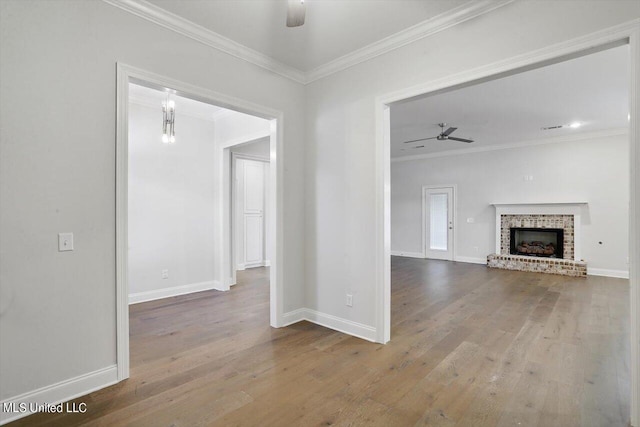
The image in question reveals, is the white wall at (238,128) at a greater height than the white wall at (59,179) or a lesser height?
greater

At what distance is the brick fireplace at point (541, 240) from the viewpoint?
261 inches

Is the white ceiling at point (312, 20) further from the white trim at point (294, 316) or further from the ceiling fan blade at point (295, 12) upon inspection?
the white trim at point (294, 316)

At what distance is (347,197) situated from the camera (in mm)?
3314

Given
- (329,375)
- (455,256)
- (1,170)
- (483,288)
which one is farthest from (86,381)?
(455,256)

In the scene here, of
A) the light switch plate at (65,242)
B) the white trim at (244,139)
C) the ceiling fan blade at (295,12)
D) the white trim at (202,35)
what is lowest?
the light switch plate at (65,242)

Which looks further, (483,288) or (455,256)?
(455,256)

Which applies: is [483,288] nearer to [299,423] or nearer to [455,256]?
[455,256]

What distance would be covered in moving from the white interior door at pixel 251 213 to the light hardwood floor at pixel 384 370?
284 cm

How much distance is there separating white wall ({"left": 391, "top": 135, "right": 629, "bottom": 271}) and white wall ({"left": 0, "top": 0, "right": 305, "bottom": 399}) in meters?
7.68

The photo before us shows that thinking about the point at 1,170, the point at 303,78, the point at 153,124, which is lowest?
the point at 1,170

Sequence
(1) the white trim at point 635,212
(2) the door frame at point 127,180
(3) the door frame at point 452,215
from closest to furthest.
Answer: (1) the white trim at point 635,212
(2) the door frame at point 127,180
(3) the door frame at point 452,215

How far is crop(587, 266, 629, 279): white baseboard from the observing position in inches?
242

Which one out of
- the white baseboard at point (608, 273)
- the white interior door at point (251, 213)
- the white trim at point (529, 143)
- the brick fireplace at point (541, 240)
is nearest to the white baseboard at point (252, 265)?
the white interior door at point (251, 213)

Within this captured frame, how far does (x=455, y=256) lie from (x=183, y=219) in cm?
681
